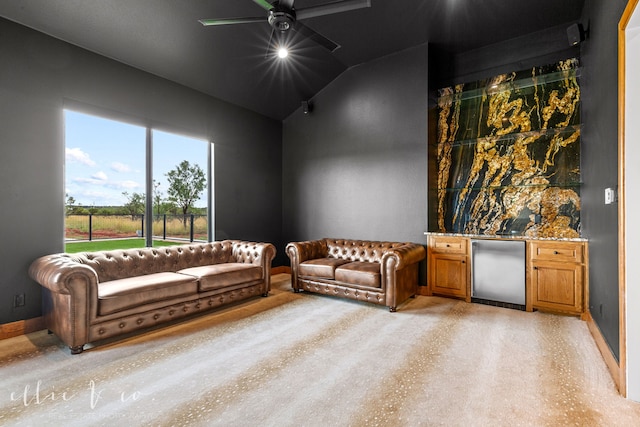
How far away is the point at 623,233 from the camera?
2.08 m

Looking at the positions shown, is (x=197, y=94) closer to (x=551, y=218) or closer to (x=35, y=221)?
(x=35, y=221)

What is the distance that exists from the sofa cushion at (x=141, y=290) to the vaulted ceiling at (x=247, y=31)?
2724 millimetres

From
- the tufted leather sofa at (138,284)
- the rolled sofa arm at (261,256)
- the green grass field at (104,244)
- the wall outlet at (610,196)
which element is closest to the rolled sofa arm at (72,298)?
the tufted leather sofa at (138,284)

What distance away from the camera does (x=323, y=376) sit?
2.35 metres

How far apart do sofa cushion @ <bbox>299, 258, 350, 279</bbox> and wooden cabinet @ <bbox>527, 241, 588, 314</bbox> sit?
2367mm

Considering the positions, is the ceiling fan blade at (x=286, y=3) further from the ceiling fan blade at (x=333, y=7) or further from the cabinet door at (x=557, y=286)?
the cabinet door at (x=557, y=286)

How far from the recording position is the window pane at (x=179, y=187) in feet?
14.8

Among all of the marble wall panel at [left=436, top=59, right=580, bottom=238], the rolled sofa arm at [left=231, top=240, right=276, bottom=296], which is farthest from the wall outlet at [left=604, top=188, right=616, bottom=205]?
the rolled sofa arm at [left=231, top=240, right=276, bottom=296]

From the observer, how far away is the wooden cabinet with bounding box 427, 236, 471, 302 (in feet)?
13.9

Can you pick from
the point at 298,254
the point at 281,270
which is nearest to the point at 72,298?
the point at 298,254

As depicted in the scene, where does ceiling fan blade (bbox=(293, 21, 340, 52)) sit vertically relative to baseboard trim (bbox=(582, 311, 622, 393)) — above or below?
above

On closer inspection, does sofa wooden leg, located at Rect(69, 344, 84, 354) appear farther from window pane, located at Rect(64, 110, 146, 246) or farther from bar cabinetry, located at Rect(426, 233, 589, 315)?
bar cabinetry, located at Rect(426, 233, 589, 315)

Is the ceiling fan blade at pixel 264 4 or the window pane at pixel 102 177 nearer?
the ceiling fan blade at pixel 264 4

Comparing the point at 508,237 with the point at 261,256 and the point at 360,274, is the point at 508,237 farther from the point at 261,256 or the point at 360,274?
the point at 261,256
